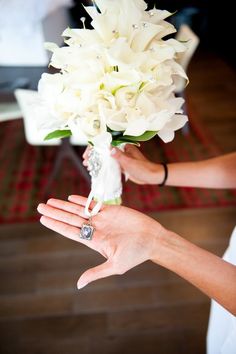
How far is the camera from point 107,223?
73 centimetres

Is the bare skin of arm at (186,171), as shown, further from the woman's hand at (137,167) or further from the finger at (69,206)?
the finger at (69,206)

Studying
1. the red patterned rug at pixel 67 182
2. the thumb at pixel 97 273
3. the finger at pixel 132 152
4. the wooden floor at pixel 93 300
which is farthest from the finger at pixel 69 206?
the red patterned rug at pixel 67 182

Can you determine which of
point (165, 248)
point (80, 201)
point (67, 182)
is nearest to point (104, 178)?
point (80, 201)

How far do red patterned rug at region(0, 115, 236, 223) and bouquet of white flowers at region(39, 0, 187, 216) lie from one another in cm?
163

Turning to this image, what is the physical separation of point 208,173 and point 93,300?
1.02 metres

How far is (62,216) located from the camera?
74 centimetres

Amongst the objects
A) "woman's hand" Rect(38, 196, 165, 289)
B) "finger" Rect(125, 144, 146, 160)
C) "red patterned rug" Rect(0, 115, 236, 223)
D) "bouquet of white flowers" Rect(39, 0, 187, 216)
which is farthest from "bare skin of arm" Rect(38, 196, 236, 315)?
"red patterned rug" Rect(0, 115, 236, 223)

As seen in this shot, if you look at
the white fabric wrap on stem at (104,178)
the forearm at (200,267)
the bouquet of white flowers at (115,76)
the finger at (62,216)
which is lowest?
the forearm at (200,267)

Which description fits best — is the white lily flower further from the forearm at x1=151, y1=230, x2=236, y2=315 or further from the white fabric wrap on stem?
the forearm at x1=151, y1=230, x2=236, y2=315

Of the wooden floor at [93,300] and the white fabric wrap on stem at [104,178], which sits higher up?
the white fabric wrap on stem at [104,178]

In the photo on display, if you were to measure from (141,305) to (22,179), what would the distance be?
58.5 inches

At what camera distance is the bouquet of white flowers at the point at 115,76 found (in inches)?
23.7

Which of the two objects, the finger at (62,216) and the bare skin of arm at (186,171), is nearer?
the finger at (62,216)

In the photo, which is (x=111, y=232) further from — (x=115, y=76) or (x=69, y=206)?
(x=115, y=76)
